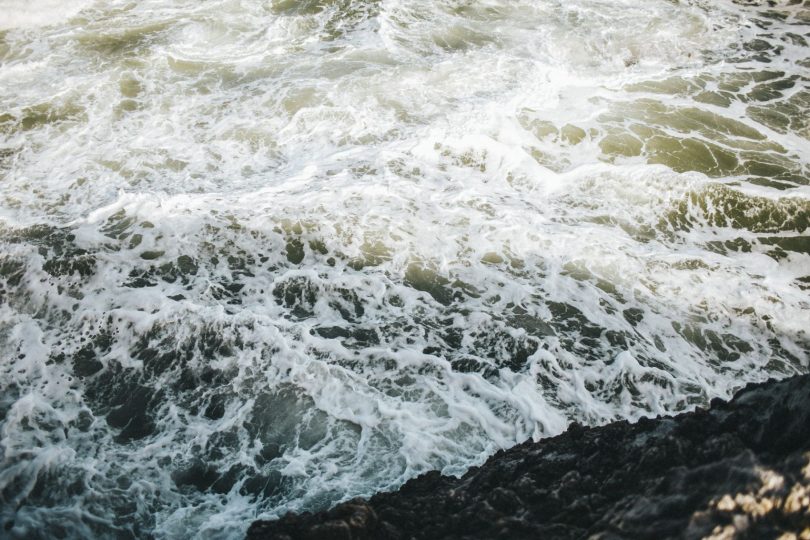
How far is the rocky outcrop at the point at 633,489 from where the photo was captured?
292 cm

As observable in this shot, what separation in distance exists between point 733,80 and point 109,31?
1850 cm

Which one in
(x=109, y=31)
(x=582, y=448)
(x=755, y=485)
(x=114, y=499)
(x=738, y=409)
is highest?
(x=109, y=31)

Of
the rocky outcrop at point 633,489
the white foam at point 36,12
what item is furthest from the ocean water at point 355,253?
the rocky outcrop at point 633,489

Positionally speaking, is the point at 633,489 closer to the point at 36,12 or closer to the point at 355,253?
the point at 355,253

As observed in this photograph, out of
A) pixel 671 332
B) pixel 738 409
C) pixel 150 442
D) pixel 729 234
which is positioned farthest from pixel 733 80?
pixel 150 442

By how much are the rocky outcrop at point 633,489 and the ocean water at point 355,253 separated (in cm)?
123

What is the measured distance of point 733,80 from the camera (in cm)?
1402

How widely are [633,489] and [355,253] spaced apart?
5887 mm

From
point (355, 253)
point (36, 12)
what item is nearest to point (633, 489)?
point (355, 253)

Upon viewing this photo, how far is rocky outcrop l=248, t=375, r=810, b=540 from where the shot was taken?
115 inches

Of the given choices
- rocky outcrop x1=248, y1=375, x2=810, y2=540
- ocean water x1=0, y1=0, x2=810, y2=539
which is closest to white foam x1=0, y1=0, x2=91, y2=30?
ocean water x1=0, y1=0, x2=810, y2=539

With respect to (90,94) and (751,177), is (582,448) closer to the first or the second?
(751,177)

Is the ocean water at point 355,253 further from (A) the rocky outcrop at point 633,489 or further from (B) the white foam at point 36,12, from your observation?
(A) the rocky outcrop at point 633,489

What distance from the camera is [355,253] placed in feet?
28.1
